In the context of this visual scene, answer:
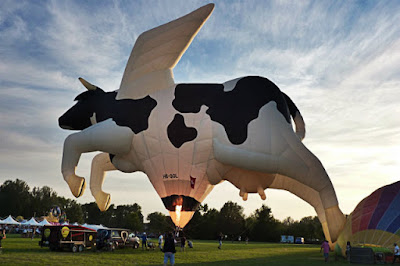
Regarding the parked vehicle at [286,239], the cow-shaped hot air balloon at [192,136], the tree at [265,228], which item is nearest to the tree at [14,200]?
the tree at [265,228]

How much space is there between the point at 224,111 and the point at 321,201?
4357 mm

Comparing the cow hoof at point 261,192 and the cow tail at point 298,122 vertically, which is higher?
the cow tail at point 298,122

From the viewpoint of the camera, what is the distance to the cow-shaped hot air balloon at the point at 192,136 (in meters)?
12.2

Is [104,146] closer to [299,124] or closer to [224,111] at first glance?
[224,111]

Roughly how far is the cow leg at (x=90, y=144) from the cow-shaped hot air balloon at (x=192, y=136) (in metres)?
0.03

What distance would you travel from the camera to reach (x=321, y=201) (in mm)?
12695

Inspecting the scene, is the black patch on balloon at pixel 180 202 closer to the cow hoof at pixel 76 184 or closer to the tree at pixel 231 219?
the cow hoof at pixel 76 184

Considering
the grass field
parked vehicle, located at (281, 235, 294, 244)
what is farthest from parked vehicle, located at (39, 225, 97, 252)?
parked vehicle, located at (281, 235, 294, 244)

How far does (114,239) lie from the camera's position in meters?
16.0

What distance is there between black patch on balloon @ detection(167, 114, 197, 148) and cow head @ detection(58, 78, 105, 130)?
144 inches

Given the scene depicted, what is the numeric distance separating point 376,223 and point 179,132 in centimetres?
670

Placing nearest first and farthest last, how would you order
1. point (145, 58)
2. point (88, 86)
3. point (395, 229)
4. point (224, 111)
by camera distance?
point (395, 229) < point (224, 111) < point (145, 58) < point (88, 86)

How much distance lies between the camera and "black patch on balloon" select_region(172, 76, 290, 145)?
1224 centimetres

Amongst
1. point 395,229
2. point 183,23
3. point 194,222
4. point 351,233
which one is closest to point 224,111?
point 183,23
